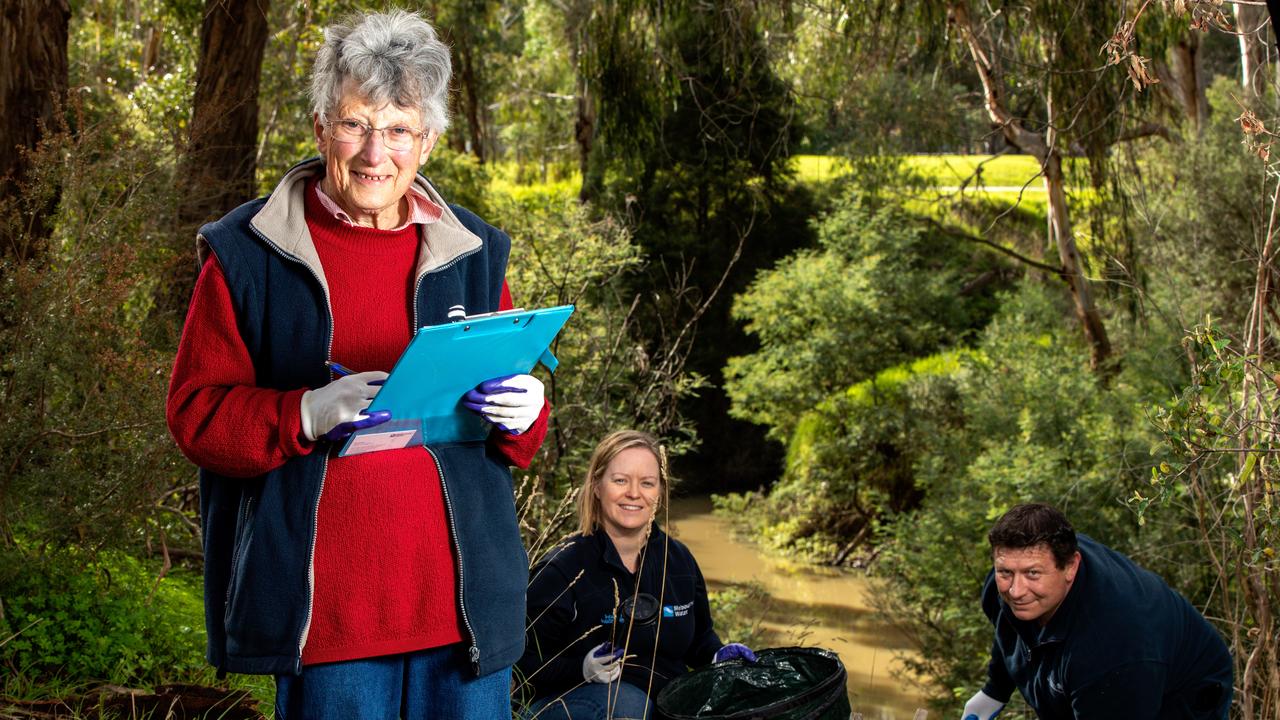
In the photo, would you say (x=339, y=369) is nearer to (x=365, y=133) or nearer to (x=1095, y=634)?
(x=365, y=133)

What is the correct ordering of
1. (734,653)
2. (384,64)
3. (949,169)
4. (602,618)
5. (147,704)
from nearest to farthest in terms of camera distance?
(384,64)
(147,704)
(734,653)
(602,618)
(949,169)

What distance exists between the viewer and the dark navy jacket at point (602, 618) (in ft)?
10.6

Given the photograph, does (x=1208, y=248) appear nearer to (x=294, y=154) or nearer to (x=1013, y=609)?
(x=294, y=154)

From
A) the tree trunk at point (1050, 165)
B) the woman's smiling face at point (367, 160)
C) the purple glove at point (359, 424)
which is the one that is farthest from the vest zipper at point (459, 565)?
the tree trunk at point (1050, 165)

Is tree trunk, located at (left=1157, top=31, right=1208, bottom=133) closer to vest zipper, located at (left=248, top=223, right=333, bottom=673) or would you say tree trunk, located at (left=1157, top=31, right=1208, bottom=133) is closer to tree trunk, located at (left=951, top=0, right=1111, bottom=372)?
tree trunk, located at (left=951, top=0, right=1111, bottom=372)

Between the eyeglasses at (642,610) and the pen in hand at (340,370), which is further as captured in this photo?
the eyeglasses at (642,610)

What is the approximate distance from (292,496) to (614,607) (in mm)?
1525

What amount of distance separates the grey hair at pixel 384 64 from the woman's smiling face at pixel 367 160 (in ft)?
0.05

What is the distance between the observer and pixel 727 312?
59.1 feet

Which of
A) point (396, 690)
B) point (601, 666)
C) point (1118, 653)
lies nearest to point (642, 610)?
point (601, 666)

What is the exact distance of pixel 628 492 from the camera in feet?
11.3

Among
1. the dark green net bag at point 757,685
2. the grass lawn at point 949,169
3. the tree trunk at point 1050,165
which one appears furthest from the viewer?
the grass lawn at point 949,169

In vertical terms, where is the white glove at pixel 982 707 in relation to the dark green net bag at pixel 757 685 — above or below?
below

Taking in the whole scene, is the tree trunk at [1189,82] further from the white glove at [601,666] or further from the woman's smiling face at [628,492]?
the white glove at [601,666]
